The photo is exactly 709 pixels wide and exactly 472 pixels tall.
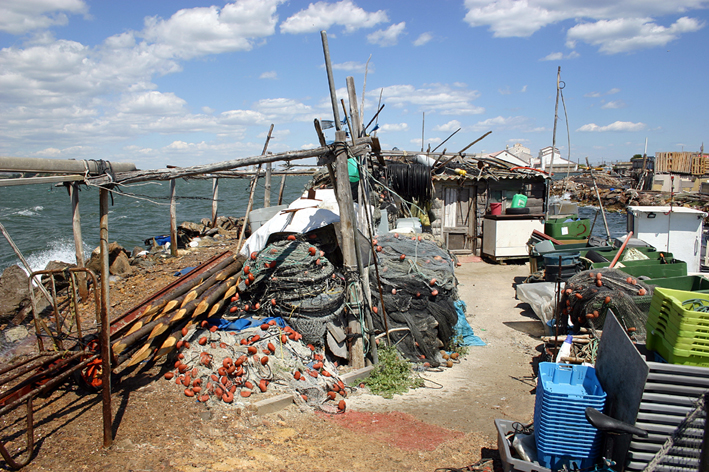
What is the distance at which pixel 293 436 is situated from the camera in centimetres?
429

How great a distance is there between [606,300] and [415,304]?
288 centimetres

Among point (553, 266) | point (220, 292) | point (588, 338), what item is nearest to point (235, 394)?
point (220, 292)

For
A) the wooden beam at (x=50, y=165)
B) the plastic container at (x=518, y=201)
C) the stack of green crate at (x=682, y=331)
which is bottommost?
the stack of green crate at (x=682, y=331)

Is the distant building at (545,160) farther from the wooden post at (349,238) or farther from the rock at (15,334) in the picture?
the rock at (15,334)

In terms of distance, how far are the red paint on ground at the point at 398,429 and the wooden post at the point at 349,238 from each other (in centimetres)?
122

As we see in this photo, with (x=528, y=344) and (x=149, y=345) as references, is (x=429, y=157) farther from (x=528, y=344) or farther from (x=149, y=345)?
(x=149, y=345)

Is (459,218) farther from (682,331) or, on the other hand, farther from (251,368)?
(682,331)

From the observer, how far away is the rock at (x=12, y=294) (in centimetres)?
690

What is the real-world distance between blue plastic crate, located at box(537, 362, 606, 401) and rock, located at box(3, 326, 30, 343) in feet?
22.9

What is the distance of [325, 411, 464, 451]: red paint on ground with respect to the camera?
432cm

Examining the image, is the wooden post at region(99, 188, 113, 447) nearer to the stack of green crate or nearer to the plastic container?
the stack of green crate

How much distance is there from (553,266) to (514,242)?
12.8ft

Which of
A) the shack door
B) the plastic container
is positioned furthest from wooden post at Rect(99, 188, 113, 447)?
the plastic container

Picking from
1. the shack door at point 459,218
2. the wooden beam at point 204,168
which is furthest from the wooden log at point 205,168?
the shack door at point 459,218
